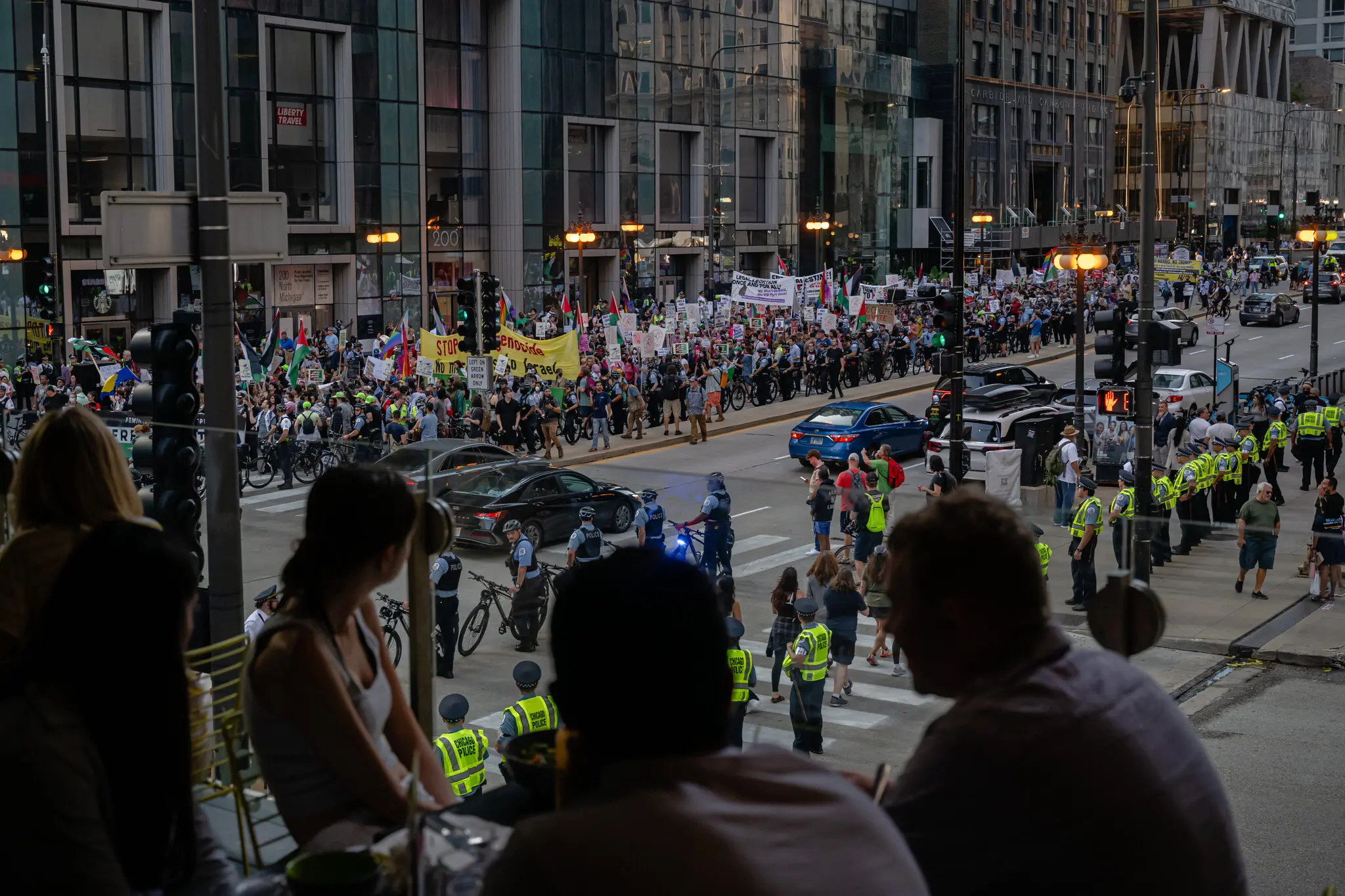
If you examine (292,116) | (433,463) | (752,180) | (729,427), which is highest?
(292,116)

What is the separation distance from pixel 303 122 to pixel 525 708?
150ft

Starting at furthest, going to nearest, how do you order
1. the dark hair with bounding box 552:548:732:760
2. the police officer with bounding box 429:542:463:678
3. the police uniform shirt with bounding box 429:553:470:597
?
the police officer with bounding box 429:542:463:678, the police uniform shirt with bounding box 429:553:470:597, the dark hair with bounding box 552:548:732:760

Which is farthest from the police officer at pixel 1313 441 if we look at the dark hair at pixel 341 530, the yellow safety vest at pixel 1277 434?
the dark hair at pixel 341 530

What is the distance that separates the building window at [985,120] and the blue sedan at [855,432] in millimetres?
58710

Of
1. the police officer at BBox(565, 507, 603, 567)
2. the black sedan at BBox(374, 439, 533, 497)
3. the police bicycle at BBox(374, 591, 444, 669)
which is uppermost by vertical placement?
the black sedan at BBox(374, 439, 533, 497)

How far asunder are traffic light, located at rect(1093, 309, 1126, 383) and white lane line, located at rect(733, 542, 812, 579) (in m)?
13.1

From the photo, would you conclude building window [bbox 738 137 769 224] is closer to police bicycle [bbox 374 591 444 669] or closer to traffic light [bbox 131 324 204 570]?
traffic light [bbox 131 324 204 570]

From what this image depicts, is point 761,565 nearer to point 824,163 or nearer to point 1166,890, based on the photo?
point 1166,890

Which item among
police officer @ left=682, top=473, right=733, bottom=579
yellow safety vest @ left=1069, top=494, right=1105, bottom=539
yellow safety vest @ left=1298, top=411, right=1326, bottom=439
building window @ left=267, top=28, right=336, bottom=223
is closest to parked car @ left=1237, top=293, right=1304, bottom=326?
building window @ left=267, top=28, right=336, bottom=223

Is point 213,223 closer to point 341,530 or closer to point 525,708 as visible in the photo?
point 525,708

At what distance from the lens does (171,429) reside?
9.03 meters

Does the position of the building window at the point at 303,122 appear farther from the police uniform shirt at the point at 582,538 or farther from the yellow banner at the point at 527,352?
the police uniform shirt at the point at 582,538

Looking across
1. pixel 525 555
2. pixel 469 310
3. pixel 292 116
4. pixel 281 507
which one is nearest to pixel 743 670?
pixel 281 507

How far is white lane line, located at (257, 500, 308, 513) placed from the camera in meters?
6.34
